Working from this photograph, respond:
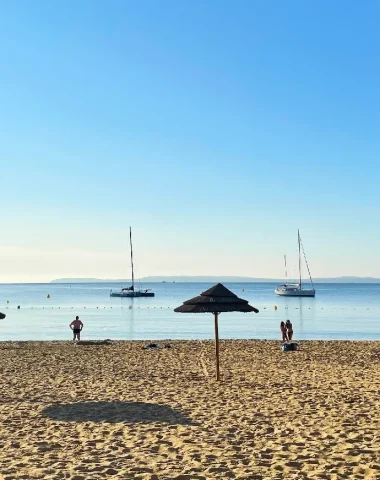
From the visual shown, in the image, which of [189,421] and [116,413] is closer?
[189,421]

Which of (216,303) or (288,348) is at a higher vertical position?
(216,303)

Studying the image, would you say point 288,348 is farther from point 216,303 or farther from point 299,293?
point 299,293

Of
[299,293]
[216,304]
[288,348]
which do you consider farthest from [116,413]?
[299,293]

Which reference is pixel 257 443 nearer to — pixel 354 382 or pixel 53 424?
pixel 53 424

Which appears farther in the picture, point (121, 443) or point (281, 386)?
point (281, 386)

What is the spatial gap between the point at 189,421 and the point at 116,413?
62.8 inches

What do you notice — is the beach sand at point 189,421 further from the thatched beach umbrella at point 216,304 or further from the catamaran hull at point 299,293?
the catamaran hull at point 299,293

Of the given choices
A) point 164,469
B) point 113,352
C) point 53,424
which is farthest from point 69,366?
point 164,469

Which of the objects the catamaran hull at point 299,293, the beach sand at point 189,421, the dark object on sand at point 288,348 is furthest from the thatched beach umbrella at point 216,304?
the catamaran hull at point 299,293

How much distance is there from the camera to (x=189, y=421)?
9.95 metres

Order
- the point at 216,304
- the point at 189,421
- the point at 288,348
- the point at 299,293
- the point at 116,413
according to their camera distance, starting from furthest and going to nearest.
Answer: the point at 299,293
the point at 288,348
the point at 216,304
the point at 116,413
the point at 189,421

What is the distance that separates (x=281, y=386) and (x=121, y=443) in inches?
242

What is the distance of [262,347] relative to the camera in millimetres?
25109

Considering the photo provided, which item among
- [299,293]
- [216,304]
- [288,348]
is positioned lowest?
[299,293]
